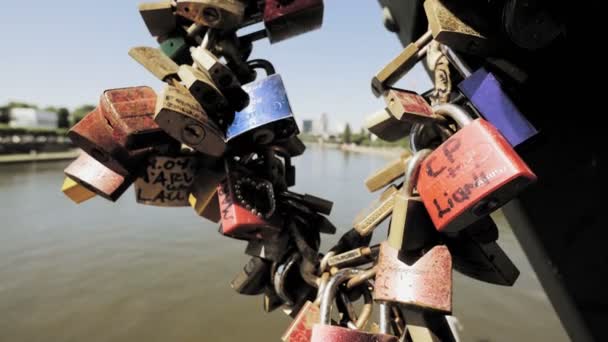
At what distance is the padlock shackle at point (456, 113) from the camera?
37 centimetres

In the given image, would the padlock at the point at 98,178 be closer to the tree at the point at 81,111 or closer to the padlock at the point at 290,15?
the padlock at the point at 290,15

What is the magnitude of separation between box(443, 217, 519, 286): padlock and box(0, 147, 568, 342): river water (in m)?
1.46

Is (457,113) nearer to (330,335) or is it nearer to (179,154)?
(330,335)

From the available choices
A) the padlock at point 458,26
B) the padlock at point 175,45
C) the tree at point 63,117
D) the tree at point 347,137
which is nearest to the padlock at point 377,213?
the padlock at point 458,26

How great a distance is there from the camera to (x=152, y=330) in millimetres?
1681

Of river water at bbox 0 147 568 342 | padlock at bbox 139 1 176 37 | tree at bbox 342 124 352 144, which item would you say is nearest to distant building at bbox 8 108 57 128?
river water at bbox 0 147 568 342

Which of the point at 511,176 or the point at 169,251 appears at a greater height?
the point at 511,176

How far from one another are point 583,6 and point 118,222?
470 centimetres

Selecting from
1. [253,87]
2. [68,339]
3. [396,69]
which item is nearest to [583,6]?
[396,69]

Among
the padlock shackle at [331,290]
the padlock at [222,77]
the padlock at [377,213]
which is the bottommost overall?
the padlock shackle at [331,290]

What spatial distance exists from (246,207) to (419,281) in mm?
287

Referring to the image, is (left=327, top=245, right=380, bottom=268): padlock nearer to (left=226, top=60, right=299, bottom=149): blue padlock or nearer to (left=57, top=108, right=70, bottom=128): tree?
(left=226, top=60, right=299, bottom=149): blue padlock

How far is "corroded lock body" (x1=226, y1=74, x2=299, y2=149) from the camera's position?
1.65 ft

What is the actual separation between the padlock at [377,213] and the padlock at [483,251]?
3.9 inches
